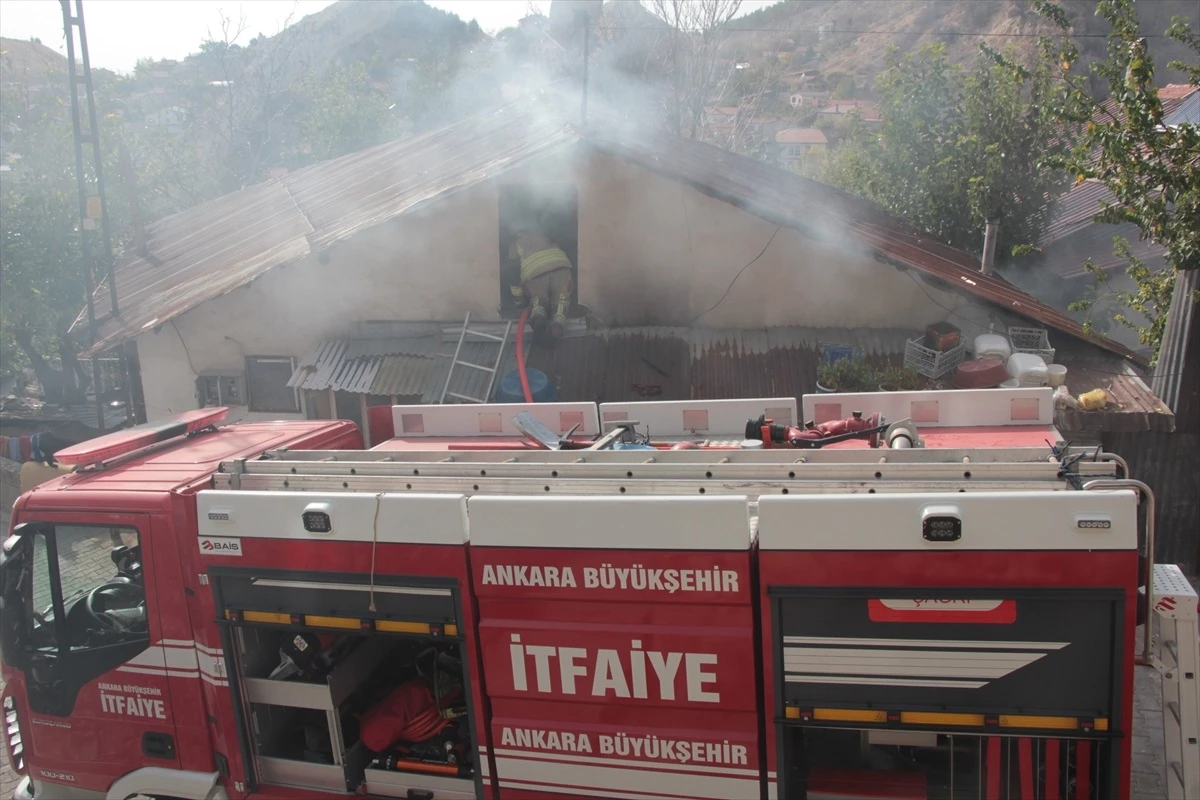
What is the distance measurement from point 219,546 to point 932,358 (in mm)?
7404

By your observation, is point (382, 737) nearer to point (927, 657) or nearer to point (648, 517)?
point (648, 517)

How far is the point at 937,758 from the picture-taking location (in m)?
3.68

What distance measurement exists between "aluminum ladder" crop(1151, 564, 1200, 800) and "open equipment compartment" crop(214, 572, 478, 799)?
9.02 ft

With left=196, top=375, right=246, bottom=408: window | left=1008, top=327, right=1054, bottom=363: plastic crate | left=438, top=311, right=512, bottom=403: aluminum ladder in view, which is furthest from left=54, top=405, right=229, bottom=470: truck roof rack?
left=1008, top=327, right=1054, bottom=363: plastic crate

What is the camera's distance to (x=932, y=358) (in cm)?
933

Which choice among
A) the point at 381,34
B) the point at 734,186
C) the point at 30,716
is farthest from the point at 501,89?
the point at 30,716

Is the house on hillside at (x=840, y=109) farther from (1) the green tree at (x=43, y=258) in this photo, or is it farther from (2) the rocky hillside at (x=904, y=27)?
(1) the green tree at (x=43, y=258)

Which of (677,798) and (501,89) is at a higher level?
(501,89)

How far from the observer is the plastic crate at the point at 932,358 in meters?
9.28

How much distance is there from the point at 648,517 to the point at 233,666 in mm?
2213

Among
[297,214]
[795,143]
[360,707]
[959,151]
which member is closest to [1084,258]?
[959,151]

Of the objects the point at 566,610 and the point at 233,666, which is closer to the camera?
the point at 566,610

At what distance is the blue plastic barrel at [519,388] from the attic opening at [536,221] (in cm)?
103

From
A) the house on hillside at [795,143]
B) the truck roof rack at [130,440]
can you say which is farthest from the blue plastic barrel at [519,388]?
the house on hillside at [795,143]
